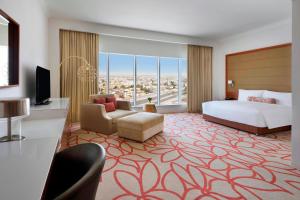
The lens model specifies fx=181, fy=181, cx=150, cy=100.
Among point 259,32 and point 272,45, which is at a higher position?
point 259,32

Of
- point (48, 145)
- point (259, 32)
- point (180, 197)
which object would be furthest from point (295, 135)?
point (259, 32)

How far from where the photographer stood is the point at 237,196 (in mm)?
1793

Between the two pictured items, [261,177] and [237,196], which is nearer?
[237,196]

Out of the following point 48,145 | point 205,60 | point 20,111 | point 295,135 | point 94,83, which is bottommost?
point 295,135

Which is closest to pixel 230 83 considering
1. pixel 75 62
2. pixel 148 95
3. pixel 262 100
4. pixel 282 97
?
pixel 262 100

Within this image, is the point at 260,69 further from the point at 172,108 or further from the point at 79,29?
the point at 79,29

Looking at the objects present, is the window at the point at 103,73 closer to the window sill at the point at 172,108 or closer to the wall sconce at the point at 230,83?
the window sill at the point at 172,108

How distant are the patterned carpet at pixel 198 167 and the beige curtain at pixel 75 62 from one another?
1375mm

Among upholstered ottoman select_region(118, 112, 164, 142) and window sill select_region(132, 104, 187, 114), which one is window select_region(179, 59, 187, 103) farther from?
upholstered ottoman select_region(118, 112, 164, 142)

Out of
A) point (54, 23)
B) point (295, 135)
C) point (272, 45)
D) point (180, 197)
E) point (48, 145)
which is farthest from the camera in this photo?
point (272, 45)

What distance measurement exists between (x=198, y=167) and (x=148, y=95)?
13.2ft

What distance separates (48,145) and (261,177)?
2.29m

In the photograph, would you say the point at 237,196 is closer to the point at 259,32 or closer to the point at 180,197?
the point at 180,197

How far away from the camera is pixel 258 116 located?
367 cm
